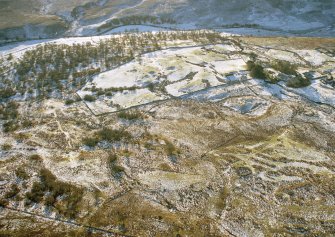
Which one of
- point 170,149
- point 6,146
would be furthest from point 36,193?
point 170,149

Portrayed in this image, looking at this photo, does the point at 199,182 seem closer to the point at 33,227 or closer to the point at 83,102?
the point at 33,227

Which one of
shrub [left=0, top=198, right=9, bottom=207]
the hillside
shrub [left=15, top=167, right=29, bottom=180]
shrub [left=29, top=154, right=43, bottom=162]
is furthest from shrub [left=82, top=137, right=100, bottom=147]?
shrub [left=0, top=198, right=9, bottom=207]

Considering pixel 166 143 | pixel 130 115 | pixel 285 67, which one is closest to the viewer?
pixel 166 143

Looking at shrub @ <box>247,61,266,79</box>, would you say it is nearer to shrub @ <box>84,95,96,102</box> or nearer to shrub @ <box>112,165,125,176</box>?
shrub @ <box>84,95,96,102</box>

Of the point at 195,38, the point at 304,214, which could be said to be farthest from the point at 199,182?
the point at 195,38

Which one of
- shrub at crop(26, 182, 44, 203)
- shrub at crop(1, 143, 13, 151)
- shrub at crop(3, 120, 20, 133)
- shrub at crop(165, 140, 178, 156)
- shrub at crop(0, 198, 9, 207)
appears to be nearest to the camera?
shrub at crop(0, 198, 9, 207)

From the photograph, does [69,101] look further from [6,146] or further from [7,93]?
[6,146]
